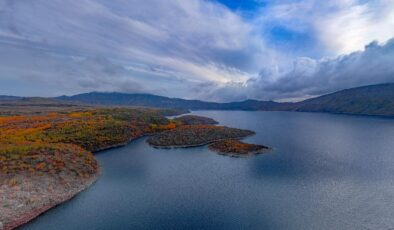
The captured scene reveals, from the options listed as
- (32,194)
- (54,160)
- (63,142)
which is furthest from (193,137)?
(32,194)

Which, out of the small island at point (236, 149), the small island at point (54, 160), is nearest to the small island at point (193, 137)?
the small island at point (54, 160)

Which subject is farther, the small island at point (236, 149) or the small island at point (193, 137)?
the small island at point (193, 137)

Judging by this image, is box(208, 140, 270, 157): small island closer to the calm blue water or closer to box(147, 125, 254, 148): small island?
the calm blue water

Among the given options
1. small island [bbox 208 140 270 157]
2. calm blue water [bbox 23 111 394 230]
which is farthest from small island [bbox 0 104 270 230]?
calm blue water [bbox 23 111 394 230]

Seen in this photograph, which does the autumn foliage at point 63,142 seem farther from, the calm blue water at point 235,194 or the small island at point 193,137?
the small island at point 193,137

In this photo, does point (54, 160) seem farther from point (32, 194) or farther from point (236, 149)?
point (236, 149)

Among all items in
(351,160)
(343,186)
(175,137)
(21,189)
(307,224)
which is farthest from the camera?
(175,137)

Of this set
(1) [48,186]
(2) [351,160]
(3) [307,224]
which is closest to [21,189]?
(1) [48,186]

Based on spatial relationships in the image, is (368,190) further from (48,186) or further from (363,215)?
(48,186)
